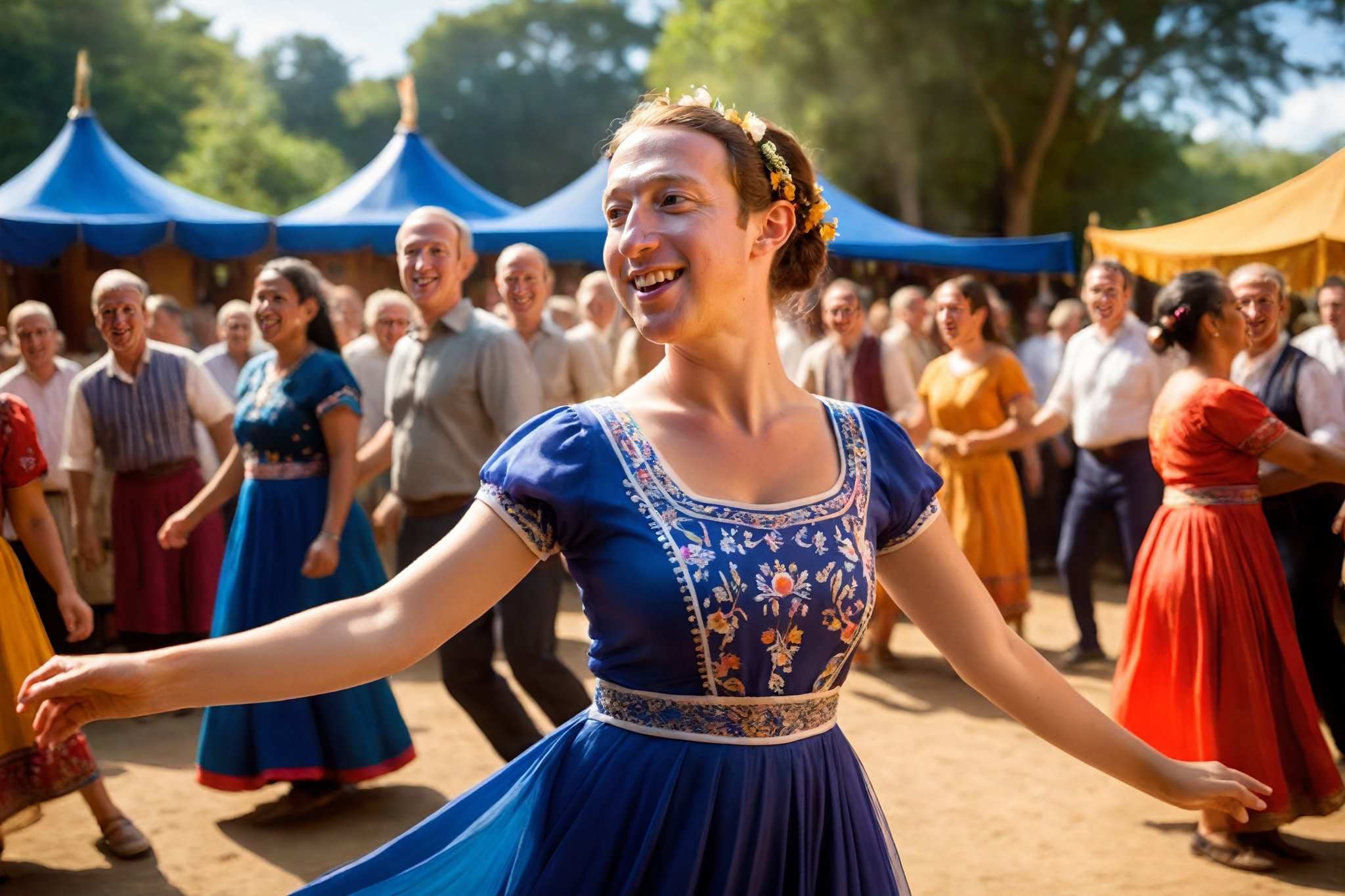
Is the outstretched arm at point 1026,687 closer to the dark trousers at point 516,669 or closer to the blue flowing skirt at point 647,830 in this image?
the blue flowing skirt at point 647,830

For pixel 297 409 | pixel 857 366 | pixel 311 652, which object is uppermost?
pixel 857 366

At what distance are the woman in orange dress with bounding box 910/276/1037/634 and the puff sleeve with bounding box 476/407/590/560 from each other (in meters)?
5.02

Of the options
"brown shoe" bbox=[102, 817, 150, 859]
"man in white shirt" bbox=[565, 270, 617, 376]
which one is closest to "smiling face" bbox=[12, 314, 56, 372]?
"brown shoe" bbox=[102, 817, 150, 859]

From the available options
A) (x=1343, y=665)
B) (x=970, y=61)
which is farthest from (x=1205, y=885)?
(x=970, y=61)

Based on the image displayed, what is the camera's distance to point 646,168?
1983 millimetres

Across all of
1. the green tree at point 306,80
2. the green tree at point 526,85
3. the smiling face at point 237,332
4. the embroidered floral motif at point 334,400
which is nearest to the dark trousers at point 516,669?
the embroidered floral motif at point 334,400

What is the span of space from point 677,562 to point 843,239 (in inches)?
443

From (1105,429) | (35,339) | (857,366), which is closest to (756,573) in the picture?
(857,366)

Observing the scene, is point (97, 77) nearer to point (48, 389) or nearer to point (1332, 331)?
point (48, 389)

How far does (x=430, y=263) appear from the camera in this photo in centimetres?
471

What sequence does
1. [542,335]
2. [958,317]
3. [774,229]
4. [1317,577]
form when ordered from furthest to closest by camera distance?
1. [542,335]
2. [958,317]
3. [1317,577]
4. [774,229]

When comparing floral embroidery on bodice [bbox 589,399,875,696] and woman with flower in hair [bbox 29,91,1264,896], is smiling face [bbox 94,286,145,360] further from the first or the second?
floral embroidery on bodice [bbox 589,399,875,696]

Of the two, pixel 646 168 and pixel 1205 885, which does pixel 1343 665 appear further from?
pixel 646 168

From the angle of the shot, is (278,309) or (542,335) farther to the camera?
(542,335)
